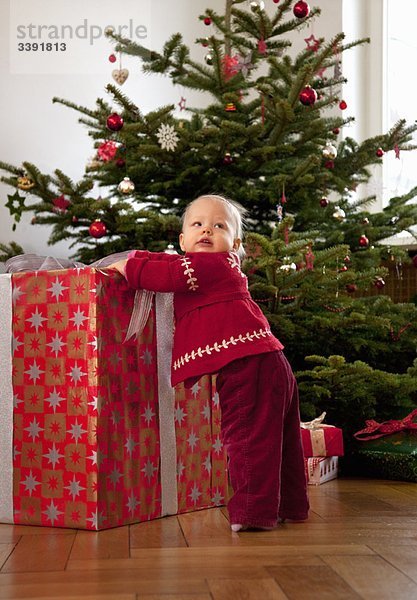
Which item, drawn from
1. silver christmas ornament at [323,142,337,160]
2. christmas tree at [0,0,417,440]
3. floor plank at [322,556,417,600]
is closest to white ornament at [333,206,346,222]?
christmas tree at [0,0,417,440]

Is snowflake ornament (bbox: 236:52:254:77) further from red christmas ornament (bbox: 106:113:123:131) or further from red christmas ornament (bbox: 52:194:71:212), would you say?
red christmas ornament (bbox: 52:194:71:212)

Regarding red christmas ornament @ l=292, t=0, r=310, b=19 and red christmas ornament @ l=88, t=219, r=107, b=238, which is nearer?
red christmas ornament @ l=88, t=219, r=107, b=238

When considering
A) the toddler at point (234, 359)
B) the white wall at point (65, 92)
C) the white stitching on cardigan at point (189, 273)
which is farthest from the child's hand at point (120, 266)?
the white wall at point (65, 92)

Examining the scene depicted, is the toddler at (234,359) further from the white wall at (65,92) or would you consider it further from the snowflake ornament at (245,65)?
the white wall at (65,92)

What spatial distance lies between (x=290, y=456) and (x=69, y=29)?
2495 millimetres

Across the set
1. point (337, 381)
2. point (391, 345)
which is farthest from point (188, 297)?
point (391, 345)

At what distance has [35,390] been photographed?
1869 mm

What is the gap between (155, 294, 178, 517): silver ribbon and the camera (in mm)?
1941

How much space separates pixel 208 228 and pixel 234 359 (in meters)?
0.30

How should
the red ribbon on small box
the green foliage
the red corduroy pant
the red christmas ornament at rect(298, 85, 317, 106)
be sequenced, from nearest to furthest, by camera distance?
the red corduroy pant, the red christmas ornament at rect(298, 85, 317, 106), the red ribbon on small box, the green foliage

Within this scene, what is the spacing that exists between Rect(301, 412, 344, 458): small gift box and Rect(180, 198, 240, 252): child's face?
0.84 m

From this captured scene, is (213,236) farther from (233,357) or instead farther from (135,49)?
(135,49)

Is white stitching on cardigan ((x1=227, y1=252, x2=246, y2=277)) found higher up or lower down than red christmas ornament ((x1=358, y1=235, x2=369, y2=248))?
lower down

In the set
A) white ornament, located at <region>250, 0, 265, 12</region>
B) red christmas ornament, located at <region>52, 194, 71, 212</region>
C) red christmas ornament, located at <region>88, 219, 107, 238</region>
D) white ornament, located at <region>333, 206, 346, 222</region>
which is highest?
white ornament, located at <region>250, 0, 265, 12</region>
